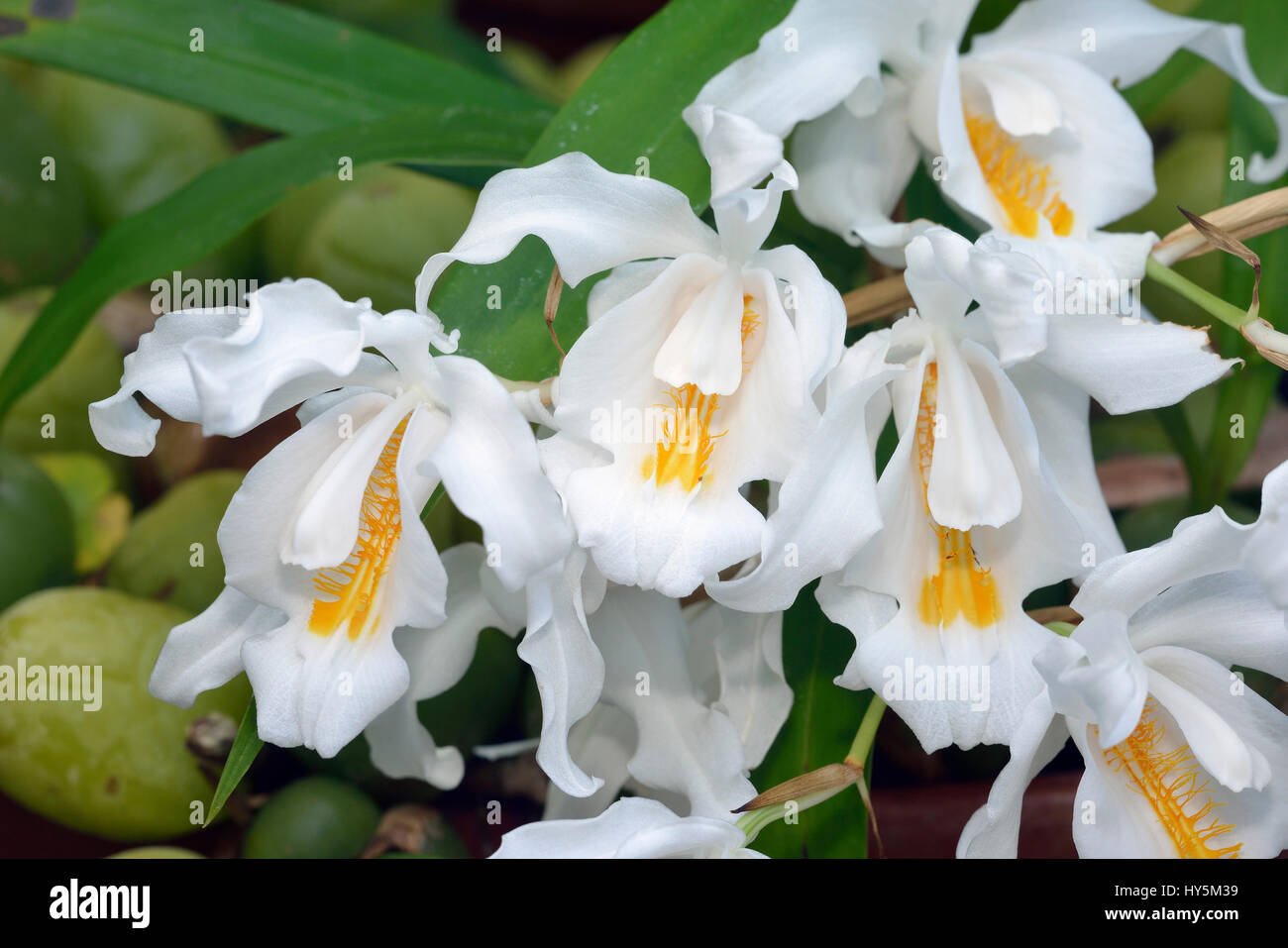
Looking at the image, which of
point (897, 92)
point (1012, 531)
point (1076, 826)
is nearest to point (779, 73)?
point (897, 92)

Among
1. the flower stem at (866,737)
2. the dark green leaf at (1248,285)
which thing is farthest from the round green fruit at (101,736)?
the dark green leaf at (1248,285)

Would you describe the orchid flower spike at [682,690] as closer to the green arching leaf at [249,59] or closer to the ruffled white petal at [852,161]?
the ruffled white petal at [852,161]

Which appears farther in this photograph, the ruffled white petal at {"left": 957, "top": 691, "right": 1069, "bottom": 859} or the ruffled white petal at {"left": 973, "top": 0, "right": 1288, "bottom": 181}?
the ruffled white petal at {"left": 973, "top": 0, "right": 1288, "bottom": 181}

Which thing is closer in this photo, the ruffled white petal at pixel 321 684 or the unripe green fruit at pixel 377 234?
the ruffled white petal at pixel 321 684

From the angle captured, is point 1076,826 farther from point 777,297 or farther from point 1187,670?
point 777,297

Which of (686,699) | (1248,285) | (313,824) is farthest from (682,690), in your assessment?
(1248,285)

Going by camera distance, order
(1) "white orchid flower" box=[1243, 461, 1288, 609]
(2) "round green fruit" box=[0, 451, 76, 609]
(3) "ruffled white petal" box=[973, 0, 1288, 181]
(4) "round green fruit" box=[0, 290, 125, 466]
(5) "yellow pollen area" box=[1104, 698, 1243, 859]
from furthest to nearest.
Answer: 1. (4) "round green fruit" box=[0, 290, 125, 466]
2. (2) "round green fruit" box=[0, 451, 76, 609]
3. (3) "ruffled white petal" box=[973, 0, 1288, 181]
4. (5) "yellow pollen area" box=[1104, 698, 1243, 859]
5. (1) "white orchid flower" box=[1243, 461, 1288, 609]

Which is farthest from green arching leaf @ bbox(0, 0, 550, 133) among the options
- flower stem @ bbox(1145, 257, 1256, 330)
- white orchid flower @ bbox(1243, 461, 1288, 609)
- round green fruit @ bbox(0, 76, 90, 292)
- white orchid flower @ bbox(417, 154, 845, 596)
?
white orchid flower @ bbox(1243, 461, 1288, 609)

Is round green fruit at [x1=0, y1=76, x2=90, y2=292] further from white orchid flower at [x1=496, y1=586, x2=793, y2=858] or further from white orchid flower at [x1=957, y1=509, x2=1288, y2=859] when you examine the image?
white orchid flower at [x1=957, y1=509, x2=1288, y2=859]
